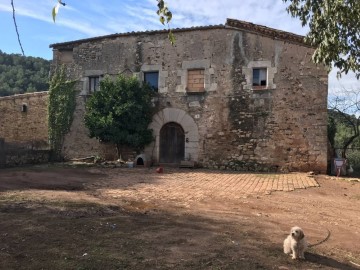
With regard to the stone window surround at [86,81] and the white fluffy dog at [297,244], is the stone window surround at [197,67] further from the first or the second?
the white fluffy dog at [297,244]

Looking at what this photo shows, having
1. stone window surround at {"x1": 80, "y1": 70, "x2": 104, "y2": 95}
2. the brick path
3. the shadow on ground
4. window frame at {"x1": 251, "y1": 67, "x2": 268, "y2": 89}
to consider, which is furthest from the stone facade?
the shadow on ground

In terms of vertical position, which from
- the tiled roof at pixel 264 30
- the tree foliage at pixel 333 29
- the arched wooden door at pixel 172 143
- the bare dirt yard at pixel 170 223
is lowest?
the bare dirt yard at pixel 170 223

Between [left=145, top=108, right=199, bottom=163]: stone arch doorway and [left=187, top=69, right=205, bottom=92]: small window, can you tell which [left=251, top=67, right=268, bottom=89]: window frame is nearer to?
[left=187, top=69, right=205, bottom=92]: small window

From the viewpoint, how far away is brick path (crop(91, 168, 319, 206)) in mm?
8695

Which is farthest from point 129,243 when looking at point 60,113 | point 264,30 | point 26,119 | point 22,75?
point 22,75

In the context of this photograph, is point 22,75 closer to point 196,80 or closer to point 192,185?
point 196,80

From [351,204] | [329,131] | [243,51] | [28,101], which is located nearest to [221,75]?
[243,51]

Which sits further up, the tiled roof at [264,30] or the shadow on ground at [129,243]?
the tiled roof at [264,30]

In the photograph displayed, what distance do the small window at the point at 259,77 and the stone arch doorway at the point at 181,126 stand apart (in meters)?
3.02

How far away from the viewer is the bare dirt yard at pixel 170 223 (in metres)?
4.21

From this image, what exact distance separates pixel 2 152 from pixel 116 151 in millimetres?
4830

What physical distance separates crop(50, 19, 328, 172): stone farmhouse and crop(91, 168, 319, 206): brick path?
1438 mm

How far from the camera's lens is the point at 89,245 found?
4508mm

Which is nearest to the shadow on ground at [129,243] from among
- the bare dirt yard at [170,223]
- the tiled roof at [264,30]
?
the bare dirt yard at [170,223]
